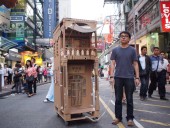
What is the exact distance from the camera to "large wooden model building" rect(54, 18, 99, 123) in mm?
6312

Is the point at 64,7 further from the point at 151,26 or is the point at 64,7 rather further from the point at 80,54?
the point at 80,54

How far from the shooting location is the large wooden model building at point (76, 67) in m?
6.31

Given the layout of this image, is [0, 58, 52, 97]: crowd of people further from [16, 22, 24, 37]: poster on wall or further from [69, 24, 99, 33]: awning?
[16, 22, 24, 37]: poster on wall

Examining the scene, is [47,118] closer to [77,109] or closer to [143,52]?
[77,109]

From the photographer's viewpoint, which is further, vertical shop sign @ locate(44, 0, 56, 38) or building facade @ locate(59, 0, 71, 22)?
building facade @ locate(59, 0, 71, 22)

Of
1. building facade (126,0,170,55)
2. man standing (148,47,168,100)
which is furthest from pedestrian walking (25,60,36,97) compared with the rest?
building facade (126,0,170,55)

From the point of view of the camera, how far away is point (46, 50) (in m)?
58.0

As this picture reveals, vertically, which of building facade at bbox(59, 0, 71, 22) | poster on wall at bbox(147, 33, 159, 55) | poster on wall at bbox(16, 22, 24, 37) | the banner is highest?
building facade at bbox(59, 0, 71, 22)

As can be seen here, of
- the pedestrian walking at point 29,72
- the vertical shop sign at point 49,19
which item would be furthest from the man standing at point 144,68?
the vertical shop sign at point 49,19

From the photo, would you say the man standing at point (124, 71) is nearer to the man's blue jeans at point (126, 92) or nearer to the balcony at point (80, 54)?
the man's blue jeans at point (126, 92)

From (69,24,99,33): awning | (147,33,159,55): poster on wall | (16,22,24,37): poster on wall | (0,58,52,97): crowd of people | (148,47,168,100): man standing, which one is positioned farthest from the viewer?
(16,22,24,37): poster on wall

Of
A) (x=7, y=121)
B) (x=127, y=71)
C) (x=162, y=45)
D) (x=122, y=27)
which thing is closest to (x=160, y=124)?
(x=127, y=71)

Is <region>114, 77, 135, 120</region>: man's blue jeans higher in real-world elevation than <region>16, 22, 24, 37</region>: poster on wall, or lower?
lower

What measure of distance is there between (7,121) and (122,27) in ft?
128
